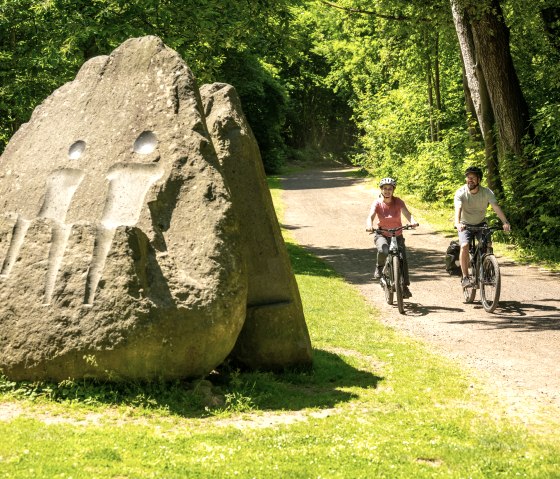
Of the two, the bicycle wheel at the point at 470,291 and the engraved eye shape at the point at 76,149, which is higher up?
the engraved eye shape at the point at 76,149

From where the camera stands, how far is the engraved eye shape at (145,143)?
25.8ft

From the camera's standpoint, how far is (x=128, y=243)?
6.91 metres

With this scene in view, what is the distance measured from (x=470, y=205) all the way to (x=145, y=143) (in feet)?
20.8

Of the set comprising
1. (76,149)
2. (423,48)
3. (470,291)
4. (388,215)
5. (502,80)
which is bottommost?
(470,291)

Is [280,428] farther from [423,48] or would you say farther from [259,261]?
[423,48]

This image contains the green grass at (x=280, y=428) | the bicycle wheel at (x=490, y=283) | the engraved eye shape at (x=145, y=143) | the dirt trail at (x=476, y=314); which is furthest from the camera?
the bicycle wheel at (x=490, y=283)

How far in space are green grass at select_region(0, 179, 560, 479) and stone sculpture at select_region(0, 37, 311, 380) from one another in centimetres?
30

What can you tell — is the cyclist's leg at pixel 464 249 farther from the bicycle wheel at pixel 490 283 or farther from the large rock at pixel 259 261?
the large rock at pixel 259 261

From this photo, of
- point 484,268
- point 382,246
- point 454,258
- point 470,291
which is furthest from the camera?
point 470,291

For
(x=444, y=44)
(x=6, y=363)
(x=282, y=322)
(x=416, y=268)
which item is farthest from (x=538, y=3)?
(x=6, y=363)

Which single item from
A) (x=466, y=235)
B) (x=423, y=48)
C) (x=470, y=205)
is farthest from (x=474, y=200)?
(x=423, y=48)

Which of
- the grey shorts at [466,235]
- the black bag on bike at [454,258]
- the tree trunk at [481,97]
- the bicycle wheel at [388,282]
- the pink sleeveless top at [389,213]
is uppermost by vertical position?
the tree trunk at [481,97]

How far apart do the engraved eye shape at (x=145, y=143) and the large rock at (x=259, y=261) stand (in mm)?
619

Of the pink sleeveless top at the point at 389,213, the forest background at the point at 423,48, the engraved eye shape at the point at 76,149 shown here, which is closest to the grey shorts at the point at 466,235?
the pink sleeveless top at the point at 389,213
